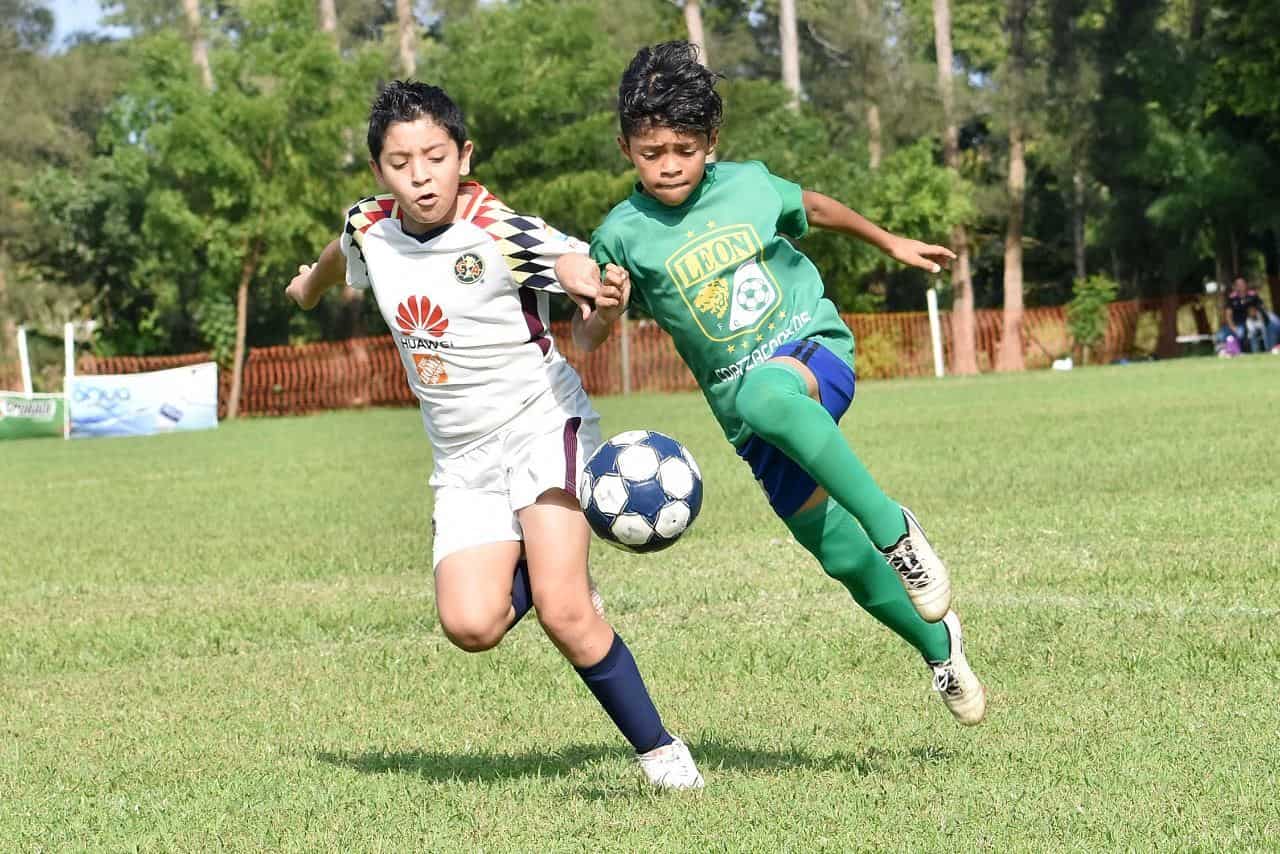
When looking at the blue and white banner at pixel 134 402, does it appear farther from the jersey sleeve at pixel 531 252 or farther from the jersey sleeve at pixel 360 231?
the jersey sleeve at pixel 531 252

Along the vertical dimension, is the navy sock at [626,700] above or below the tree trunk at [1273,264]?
below

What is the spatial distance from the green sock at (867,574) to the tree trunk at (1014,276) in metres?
38.3

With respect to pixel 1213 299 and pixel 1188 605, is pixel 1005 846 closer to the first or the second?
pixel 1188 605

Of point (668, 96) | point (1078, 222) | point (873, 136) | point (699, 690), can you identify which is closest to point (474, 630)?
point (699, 690)

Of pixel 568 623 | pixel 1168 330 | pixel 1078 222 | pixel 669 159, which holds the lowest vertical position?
Result: pixel 1168 330

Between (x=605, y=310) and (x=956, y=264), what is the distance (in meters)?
37.2

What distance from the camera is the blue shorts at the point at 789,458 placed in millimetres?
5094

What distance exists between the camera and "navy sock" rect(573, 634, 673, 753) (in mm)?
4844

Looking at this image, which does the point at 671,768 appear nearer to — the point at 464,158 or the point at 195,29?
the point at 464,158

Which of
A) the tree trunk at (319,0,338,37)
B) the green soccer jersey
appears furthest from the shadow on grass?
the tree trunk at (319,0,338,37)

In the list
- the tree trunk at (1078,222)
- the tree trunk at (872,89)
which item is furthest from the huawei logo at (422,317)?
the tree trunk at (1078,222)

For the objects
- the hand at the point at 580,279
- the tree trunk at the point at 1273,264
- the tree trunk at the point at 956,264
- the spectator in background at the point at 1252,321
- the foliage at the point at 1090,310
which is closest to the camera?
the hand at the point at 580,279

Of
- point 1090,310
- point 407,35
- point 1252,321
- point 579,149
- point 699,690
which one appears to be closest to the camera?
point 699,690

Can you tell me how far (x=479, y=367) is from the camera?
5160 mm
